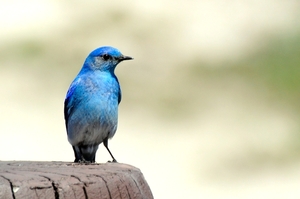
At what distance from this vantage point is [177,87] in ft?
50.8

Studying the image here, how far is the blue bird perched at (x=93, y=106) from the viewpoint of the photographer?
7250mm

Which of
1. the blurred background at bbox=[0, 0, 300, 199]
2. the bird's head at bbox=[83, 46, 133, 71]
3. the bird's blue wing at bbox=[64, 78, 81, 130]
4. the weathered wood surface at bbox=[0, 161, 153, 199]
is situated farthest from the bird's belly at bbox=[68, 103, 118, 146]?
the blurred background at bbox=[0, 0, 300, 199]

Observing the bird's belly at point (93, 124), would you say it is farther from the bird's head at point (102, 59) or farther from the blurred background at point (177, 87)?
the blurred background at point (177, 87)

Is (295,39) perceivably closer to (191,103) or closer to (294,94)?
(294,94)

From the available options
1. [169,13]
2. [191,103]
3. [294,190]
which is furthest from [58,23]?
[294,190]

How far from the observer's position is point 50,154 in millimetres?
12320

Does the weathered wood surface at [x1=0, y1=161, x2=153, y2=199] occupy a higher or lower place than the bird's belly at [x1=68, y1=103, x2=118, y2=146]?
lower

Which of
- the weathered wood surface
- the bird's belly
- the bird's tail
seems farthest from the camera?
the bird's tail

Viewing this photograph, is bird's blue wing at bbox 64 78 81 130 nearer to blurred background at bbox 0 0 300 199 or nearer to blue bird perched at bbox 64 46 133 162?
blue bird perched at bbox 64 46 133 162

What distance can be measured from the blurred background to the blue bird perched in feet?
12.7

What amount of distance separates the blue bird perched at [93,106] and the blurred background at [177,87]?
12.7 feet

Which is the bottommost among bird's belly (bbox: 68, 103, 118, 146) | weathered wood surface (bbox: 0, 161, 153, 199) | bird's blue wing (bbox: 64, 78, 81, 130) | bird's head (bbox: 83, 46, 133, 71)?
weathered wood surface (bbox: 0, 161, 153, 199)

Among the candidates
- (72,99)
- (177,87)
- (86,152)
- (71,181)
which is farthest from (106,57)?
(177,87)

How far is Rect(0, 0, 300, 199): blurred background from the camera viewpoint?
12.2 m
